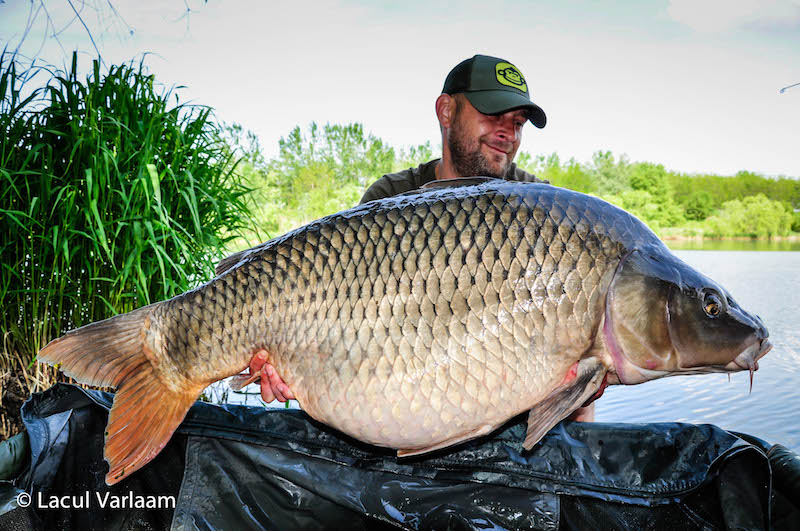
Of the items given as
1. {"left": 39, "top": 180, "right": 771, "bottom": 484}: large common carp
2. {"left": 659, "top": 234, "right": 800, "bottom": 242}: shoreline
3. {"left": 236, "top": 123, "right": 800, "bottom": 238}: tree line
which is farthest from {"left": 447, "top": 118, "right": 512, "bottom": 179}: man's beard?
{"left": 659, "top": 234, "right": 800, "bottom": 242}: shoreline

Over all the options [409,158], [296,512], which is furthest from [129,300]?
[409,158]

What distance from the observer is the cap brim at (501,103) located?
2.03 metres

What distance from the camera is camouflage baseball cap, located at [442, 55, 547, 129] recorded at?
2.05 m

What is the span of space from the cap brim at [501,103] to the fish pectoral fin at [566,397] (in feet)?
4.05

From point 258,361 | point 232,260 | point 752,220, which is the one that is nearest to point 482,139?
point 232,260

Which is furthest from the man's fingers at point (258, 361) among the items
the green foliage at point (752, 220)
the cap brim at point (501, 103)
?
the green foliage at point (752, 220)

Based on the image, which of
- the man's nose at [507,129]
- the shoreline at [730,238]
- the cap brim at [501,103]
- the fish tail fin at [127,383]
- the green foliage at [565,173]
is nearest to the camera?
the fish tail fin at [127,383]

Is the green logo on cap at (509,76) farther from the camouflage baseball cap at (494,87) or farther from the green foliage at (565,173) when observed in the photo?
the green foliage at (565,173)

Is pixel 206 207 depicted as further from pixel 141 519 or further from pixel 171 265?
pixel 141 519

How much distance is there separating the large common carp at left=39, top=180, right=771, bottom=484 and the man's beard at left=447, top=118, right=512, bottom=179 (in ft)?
3.76

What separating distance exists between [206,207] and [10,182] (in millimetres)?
752

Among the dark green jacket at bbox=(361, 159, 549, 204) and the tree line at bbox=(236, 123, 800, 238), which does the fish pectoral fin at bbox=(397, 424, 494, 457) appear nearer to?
the dark green jacket at bbox=(361, 159, 549, 204)

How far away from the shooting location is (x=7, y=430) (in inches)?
81.8

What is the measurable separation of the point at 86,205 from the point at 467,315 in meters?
1.80
